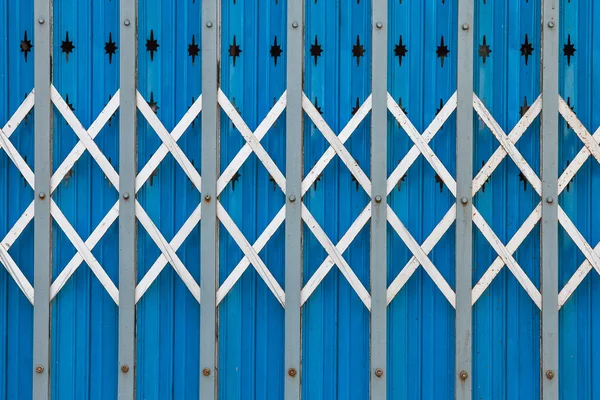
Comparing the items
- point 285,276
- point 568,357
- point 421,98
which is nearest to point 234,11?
point 421,98

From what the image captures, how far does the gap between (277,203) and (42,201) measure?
141cm

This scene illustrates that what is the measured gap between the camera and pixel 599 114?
12.2 feet

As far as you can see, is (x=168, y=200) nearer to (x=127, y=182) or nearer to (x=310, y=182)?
(x=127, y=182)

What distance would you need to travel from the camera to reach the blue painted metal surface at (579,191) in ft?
12.2

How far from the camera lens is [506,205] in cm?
372

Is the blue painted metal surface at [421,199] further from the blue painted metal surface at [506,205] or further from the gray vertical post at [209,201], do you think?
the gray vertical post at [209,201]

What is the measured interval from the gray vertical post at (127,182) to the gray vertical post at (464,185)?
1943 millimetres

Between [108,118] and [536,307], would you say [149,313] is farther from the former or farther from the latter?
[536,307]

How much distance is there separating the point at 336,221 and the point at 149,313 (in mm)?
1282

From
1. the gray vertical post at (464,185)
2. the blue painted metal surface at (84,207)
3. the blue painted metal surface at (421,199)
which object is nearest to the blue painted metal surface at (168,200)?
the blue painted metal surface at (84,207)

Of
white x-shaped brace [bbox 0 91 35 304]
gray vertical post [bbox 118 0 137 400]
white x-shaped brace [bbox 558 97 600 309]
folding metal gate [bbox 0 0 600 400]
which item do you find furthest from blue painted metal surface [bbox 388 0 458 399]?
white x-shaped brace [bbox 0 91 35 304]

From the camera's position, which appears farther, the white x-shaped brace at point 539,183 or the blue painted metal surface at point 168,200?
the blue painted metal surface at point 168,200

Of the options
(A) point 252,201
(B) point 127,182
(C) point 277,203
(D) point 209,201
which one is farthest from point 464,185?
(B) point 127,182

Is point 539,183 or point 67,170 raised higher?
point 67,170
